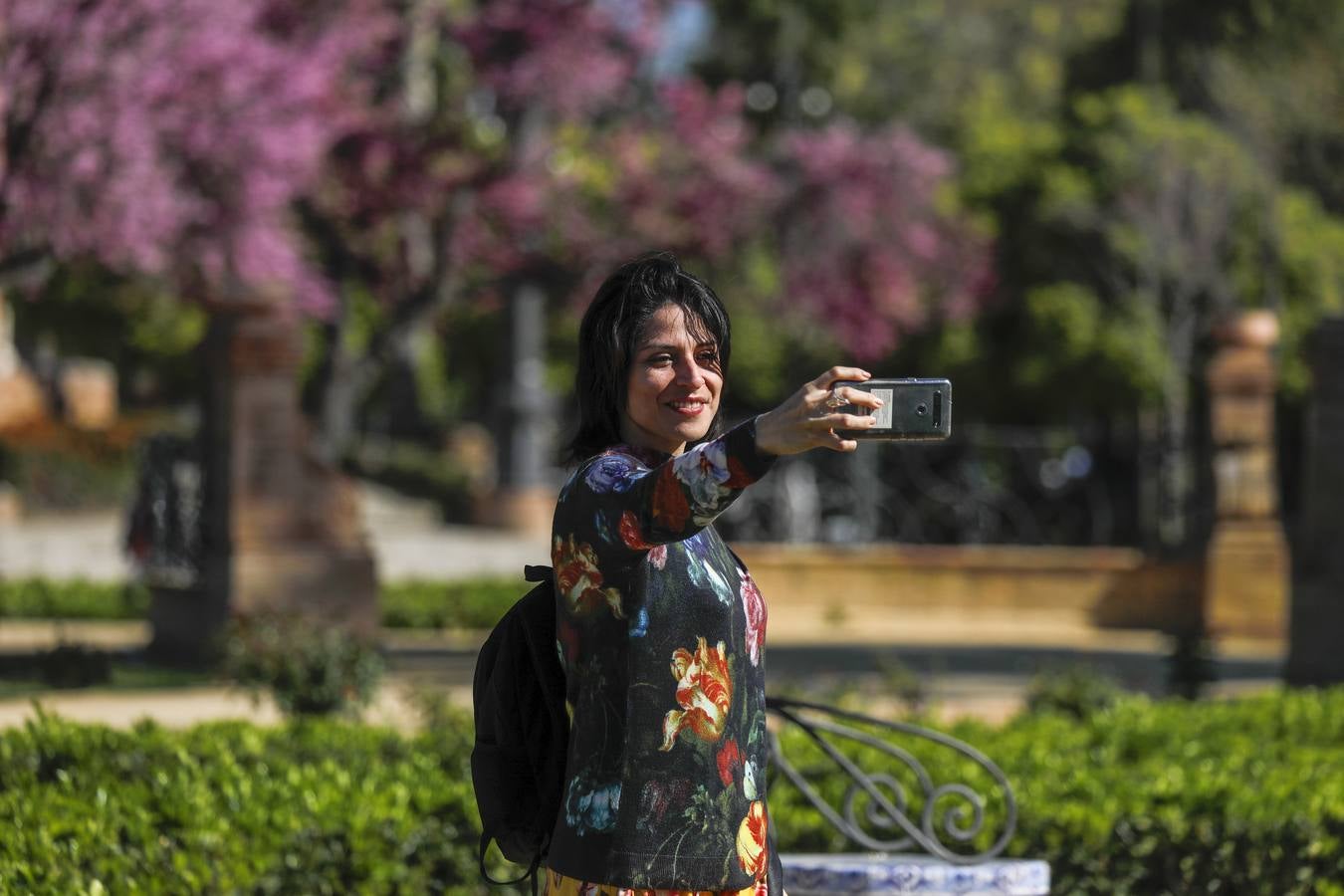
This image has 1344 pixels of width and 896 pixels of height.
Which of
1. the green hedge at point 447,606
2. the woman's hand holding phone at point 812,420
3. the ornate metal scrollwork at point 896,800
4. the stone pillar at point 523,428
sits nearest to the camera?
the woman's hand holding phone at point 812,420

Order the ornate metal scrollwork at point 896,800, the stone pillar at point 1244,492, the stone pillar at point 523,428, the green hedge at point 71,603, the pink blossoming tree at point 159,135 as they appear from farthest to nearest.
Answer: the stone pillar at point 523,428
the stone pillar at point 1244,492
the green hedge at point 71,603
the pink blossoming tree at point 159,135
the ornate metal scrollwork at point 896,800

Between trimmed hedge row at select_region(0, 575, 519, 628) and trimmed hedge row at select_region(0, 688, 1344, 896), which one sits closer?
trimmed hedge row at select_region(0, 688, 1344, 896)

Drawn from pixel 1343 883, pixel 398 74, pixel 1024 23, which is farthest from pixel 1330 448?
pixel 1024 23

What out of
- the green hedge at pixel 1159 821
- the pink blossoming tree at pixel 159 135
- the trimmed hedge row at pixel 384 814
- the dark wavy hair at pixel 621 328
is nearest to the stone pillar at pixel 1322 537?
the trimmed hedge row at pixel 384 814

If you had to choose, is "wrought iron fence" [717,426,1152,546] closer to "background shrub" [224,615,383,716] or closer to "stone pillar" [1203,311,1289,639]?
"stone pillar" [1203,311,1289,639]

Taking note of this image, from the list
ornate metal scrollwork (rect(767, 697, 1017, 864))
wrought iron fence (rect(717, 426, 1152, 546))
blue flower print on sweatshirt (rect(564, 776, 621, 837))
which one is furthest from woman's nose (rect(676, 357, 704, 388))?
wrought iron fence (rect(717, 426, 1152, 546))

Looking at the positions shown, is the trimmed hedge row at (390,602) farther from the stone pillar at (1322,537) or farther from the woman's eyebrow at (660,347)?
the woman's eyebrow at (660,347)

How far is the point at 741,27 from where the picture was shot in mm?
34219

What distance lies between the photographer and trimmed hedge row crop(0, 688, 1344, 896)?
5.34m

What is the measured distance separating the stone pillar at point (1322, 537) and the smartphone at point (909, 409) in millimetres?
9125

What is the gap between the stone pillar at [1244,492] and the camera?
61.4ft

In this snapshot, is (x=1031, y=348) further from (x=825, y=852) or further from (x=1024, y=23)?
(x=1024, y=23)

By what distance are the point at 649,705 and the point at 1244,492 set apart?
654 inches

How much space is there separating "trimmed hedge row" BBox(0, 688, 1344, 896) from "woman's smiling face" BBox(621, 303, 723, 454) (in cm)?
250
